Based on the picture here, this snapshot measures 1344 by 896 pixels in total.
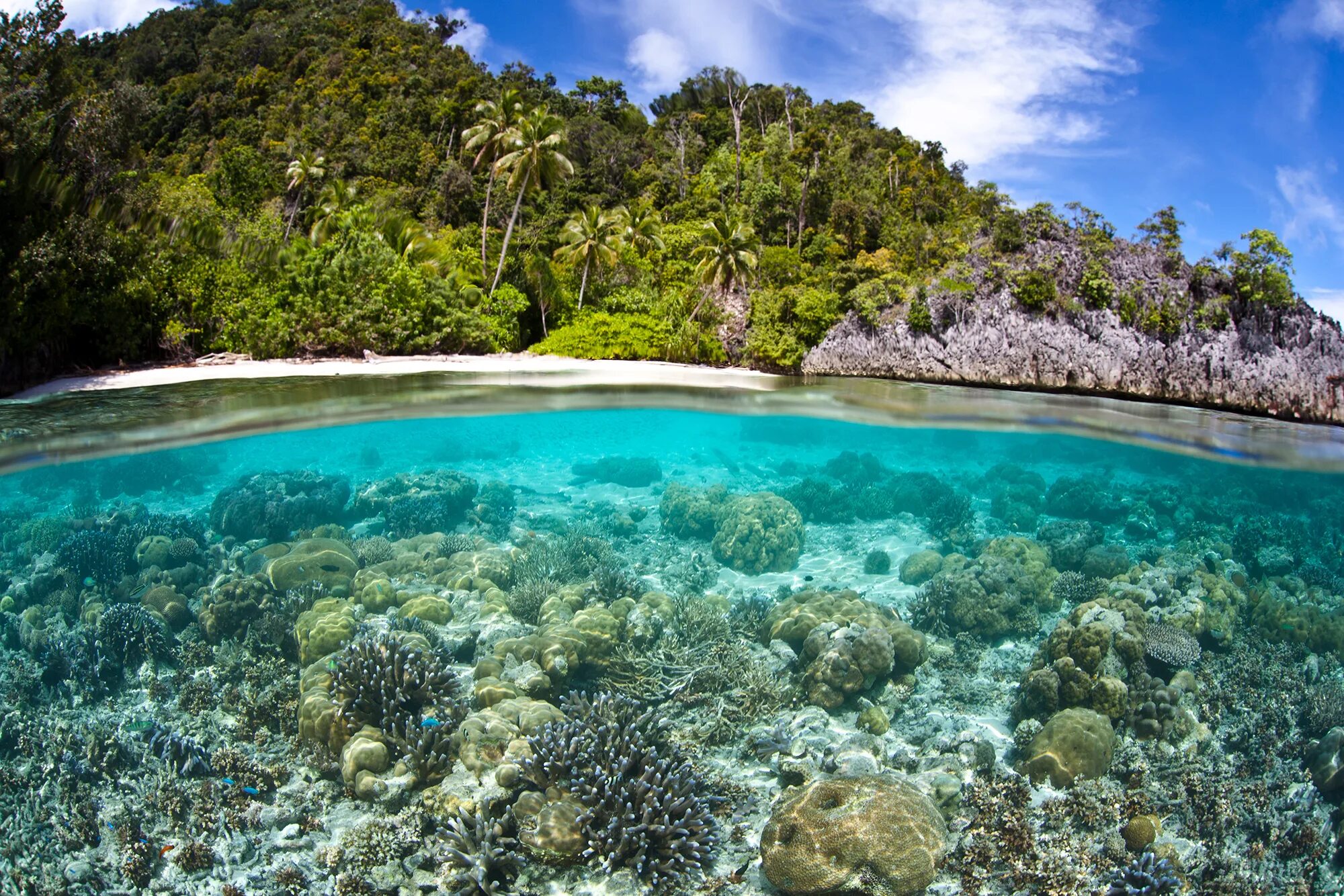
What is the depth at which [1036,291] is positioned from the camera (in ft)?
50.0

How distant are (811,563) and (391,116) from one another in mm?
50132

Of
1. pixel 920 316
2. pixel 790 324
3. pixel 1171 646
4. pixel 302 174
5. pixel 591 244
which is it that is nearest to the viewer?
pixel 1171 646

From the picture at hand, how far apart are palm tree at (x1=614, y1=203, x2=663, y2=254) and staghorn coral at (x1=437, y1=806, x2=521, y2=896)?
31.0m

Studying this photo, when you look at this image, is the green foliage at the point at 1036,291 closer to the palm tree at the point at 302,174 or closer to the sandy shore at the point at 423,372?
the sandy shore at the point at 423,372

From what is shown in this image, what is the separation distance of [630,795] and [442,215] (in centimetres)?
4032

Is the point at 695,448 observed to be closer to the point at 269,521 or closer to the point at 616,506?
the point at 616,506

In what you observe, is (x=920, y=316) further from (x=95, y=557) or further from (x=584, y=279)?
(x=95, y=557)

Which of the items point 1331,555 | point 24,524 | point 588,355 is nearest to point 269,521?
point 24,524

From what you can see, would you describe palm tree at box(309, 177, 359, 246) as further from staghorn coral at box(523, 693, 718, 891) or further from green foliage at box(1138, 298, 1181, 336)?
staghorn coral at box(523, 693, 718, 891)

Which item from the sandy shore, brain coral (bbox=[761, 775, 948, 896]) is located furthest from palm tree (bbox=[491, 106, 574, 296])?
brain coral (bbox=[761, 775, 948, 896])

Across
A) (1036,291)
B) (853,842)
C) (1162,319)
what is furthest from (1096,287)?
(853,842)

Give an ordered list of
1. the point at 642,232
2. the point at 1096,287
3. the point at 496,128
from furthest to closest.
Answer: the point at 642,232, the point at 496,128, the point at 1096,287

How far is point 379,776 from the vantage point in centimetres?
787

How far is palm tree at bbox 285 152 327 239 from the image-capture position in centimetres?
4041
